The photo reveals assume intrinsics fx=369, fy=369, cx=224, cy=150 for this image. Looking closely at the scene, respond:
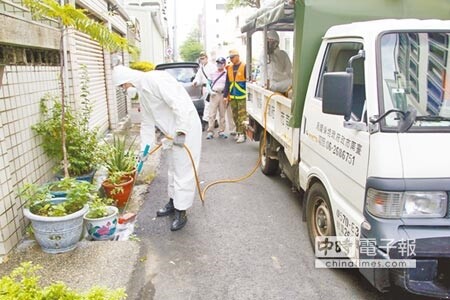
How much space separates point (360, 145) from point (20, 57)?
3.41 m

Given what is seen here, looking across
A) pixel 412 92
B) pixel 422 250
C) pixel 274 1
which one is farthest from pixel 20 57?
pixel 422 250

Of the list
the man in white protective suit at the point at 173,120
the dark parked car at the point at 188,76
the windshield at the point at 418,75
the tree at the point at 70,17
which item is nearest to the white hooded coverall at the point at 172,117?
the man in white protective suit at the point at 173,120

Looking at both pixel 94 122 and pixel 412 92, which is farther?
pixel 94 122

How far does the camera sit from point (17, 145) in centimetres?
360

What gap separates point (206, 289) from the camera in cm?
302

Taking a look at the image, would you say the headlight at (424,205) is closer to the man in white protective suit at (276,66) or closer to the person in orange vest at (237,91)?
the man in white protective suit at (276,66)

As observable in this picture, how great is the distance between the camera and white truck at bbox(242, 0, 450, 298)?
2355mm

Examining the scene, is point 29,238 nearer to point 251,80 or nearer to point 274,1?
point 274,1

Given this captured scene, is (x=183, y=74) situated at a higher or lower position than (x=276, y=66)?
lower

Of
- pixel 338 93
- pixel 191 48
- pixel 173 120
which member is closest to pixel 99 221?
pixel 173 120

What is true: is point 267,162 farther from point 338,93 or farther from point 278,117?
point 338,93

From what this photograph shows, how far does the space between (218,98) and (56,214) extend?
5952mm

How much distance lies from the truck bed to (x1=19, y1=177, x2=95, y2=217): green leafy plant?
2154 mm

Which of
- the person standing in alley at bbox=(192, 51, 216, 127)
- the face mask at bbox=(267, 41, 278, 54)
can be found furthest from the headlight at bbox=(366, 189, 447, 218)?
the person standing in alley at bbox=(192, 51, 216, 127)
